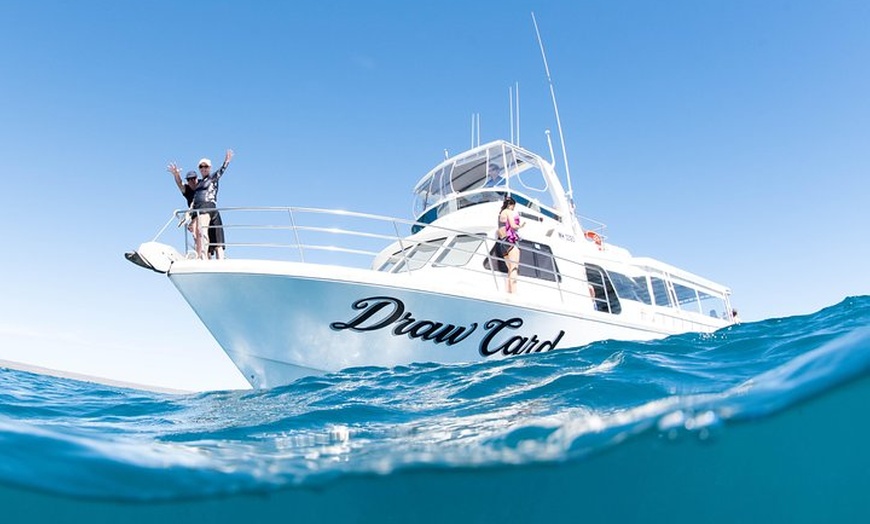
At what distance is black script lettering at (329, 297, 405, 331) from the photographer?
675cm

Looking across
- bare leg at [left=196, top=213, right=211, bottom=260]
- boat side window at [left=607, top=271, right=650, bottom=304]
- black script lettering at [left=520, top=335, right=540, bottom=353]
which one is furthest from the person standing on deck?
boat side window at [left=607, top=271, right=650, bottom=304]

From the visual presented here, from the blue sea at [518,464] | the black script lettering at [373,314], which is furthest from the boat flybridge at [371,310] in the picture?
the blue sea at [518,464]

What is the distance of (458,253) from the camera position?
896 centimetres

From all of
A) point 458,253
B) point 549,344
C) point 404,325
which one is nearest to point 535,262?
point 458,253

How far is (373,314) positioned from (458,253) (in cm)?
261

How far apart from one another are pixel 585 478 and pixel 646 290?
8.27m

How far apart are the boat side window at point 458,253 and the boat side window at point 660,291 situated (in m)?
4.37

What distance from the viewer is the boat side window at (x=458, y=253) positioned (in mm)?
8727

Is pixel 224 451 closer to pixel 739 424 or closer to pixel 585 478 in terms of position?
pixel 585 478

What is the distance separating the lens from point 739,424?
325 centimetres

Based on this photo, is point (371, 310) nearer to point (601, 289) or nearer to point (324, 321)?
point (324, 321)

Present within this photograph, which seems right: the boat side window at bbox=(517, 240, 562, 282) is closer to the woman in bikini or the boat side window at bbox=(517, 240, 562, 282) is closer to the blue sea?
the woman in bikini

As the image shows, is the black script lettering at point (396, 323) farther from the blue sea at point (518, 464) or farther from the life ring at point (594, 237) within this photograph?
the life ring at point (594, 237)

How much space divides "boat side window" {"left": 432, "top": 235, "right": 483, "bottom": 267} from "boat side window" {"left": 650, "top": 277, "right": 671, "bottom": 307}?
4.37m
